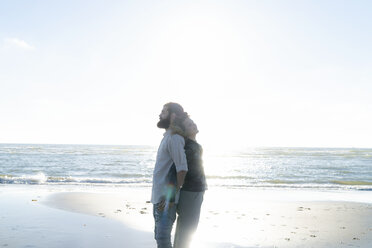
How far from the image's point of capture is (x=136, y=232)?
634cm

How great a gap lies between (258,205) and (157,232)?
766 cm

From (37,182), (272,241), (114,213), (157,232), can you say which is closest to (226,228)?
(272,241)

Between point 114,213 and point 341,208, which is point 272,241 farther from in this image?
point 341,208

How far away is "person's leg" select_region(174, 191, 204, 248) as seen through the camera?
3338 mm

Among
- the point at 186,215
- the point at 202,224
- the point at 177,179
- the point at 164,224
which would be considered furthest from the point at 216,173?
the point at 177,179

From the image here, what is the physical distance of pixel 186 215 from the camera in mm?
3371

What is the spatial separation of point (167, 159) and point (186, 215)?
61cm

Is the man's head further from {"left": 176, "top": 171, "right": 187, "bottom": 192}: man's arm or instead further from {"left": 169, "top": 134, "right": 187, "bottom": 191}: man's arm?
{"left": 176, "top": 171, "right": 187, "bottom": 192}: man's arm

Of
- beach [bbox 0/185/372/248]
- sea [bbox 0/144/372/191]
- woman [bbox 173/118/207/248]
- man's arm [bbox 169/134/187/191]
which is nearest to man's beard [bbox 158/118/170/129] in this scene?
woman [bbox 173/118/207/248]

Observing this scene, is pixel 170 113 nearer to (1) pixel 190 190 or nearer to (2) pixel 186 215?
(1) pixel 190 190

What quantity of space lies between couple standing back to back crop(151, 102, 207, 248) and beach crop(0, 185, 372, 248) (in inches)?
90.9

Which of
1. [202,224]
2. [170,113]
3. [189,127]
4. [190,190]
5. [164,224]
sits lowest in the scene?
[202,224]

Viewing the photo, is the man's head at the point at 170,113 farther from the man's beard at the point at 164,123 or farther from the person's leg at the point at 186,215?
the person's leg at the point at 186,215

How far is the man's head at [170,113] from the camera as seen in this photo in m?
3.35
